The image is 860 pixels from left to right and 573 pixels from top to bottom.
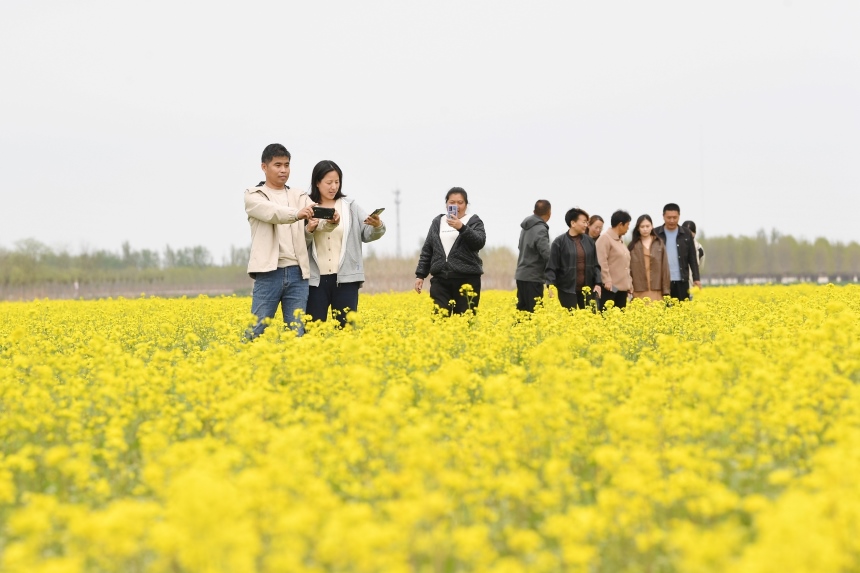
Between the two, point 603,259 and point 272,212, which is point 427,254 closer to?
point 272,212

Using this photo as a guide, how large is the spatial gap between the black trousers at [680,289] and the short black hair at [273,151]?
23.0ft

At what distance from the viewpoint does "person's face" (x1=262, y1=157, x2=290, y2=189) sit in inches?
328

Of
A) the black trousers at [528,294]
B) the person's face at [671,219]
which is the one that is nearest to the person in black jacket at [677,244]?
the person's face at [671,219]

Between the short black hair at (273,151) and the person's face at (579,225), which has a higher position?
the short black hair at (273,151)

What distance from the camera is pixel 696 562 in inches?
109

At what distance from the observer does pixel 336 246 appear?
8922 mm

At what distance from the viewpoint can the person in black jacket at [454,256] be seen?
9.78 meters

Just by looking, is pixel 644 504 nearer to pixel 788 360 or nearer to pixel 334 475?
pixel 334 475

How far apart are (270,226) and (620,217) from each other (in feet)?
17.8

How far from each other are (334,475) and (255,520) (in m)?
0.94

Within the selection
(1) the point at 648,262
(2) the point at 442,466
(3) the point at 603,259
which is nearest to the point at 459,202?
(3) the point at 603,259

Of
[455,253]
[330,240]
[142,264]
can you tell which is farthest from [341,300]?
[142,264]

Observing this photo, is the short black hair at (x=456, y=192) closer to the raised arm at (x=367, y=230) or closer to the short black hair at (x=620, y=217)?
the raised arm at (x=367, y=230)

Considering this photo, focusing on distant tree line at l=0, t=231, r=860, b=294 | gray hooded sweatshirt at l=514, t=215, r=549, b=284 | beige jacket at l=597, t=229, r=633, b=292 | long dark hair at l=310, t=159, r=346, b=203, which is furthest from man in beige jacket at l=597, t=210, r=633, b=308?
distant tree line at l=0, t=231, r=860, b=294
